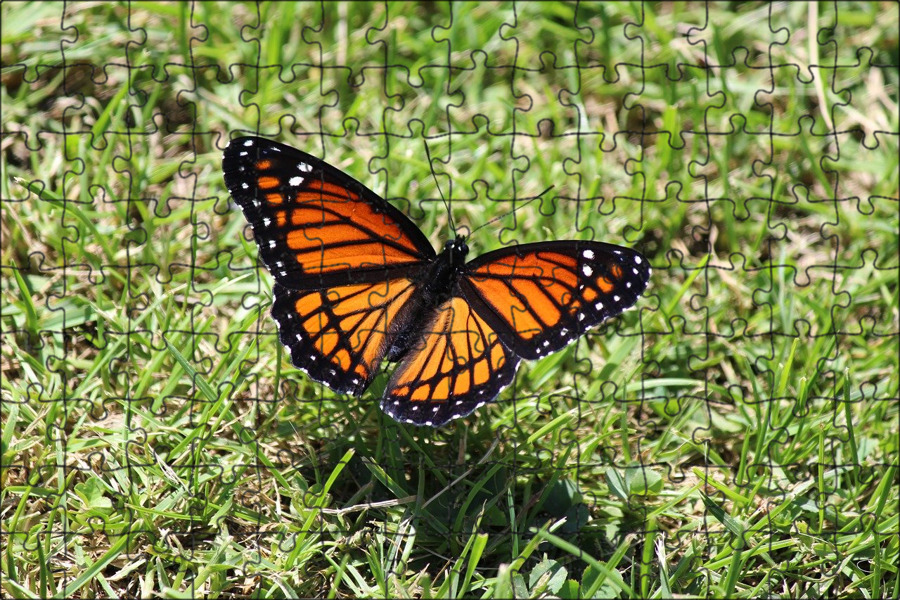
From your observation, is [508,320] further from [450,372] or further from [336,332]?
[336,332]

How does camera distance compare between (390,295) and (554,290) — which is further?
(390,295)

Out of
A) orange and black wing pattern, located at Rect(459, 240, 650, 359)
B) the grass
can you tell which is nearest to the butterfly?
orange and black wing pattern, located at Rect(459, 240, 650, 359)

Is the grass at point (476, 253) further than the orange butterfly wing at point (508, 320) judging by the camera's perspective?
Yes

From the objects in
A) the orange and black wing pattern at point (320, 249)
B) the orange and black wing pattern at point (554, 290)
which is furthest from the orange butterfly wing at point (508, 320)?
the orange and black wing pattern at point (320, 249)

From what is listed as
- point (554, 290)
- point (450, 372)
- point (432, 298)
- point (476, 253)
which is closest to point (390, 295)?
point (432, 298)

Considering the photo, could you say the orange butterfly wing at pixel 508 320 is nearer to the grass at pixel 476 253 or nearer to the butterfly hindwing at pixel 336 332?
the butterfly hindwing at pixel 336 332

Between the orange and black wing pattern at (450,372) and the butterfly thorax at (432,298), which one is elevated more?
the butterfly thorax at (432,298)

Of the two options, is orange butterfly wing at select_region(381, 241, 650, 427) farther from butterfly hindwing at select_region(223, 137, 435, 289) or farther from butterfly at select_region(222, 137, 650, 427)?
butterfly hindwing at select_region(223, 137, 435, 289)
